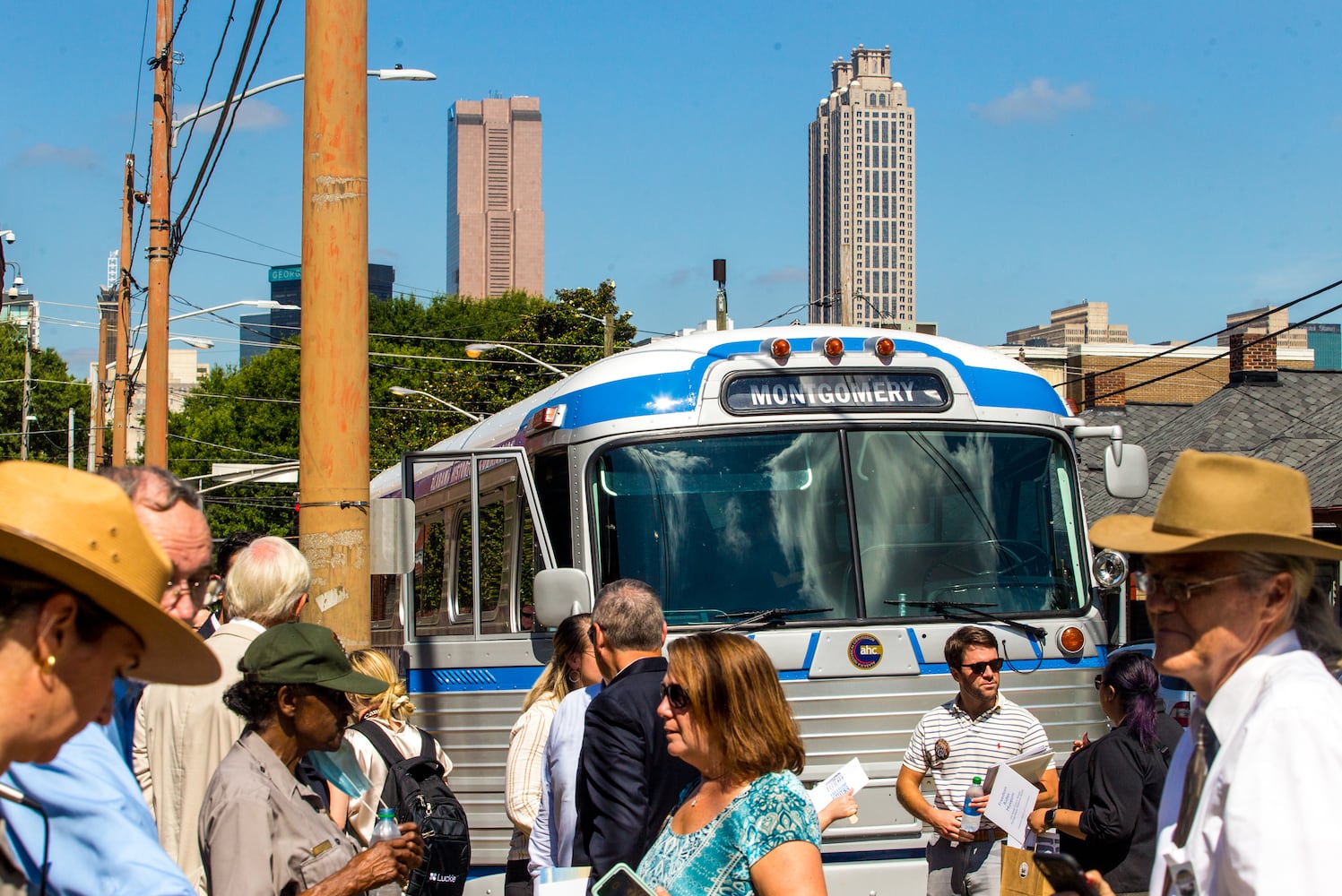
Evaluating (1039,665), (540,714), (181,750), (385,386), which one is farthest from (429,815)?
(385,386)

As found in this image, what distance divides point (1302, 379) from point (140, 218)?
79.6ft

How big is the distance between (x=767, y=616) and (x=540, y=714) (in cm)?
179

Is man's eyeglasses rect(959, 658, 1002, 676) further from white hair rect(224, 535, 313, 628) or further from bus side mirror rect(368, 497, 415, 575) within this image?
white hair rect(224, 535, 313, 628)

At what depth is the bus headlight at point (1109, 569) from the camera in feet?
27.4

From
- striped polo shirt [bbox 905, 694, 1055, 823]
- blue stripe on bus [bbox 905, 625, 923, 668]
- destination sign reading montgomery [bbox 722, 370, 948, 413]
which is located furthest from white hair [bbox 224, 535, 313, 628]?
blue stripe on bus [bbox 905, 625, 923, 668]

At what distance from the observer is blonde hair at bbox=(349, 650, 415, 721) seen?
6203 mm

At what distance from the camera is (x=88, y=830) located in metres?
2.37

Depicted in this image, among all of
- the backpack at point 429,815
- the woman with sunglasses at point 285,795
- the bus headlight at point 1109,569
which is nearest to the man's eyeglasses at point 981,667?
the bus headlight at point 1109,569

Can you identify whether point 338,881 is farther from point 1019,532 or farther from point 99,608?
point 1019,532

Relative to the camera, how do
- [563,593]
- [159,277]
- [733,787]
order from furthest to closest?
[159,277] → [563,593] → [733,787]

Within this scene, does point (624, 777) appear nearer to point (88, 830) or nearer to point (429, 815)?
point (429, 815)

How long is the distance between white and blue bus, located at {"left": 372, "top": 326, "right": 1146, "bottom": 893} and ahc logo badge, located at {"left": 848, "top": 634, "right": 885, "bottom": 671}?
0.02 m

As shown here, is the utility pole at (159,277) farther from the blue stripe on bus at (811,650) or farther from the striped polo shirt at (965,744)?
the striped polo shirt at (965,744)

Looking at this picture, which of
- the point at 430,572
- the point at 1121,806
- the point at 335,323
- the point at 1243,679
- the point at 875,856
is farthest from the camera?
the point at 430,572
